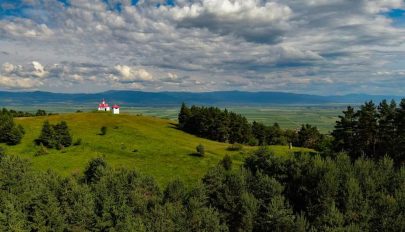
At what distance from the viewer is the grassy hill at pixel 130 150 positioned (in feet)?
297

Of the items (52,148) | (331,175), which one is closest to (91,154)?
(52,148)

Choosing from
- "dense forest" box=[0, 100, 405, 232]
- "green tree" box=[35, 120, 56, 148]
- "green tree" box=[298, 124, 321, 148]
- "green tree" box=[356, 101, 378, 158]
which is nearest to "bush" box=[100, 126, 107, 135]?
"green tree" box=[35, 120, 56, 148]

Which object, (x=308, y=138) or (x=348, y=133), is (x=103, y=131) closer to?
(x=348, y=133)

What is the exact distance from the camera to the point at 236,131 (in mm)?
141125

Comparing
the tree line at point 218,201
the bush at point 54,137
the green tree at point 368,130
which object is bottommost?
the tree line at point 218,201

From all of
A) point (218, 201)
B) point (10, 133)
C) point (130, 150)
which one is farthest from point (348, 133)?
point (10, 133)

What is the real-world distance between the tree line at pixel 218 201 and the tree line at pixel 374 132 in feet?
67.7

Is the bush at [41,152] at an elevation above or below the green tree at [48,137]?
below

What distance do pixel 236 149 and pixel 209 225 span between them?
63.3 meters

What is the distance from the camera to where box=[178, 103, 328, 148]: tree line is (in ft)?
458

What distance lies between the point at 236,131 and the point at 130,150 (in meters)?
48.1

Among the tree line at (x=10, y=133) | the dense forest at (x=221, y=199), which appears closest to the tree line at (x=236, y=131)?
the dense forest at (x=221, y=199)

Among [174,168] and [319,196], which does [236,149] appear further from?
[319,196]

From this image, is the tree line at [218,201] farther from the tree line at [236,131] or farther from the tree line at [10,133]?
the tree line at [236,131]
